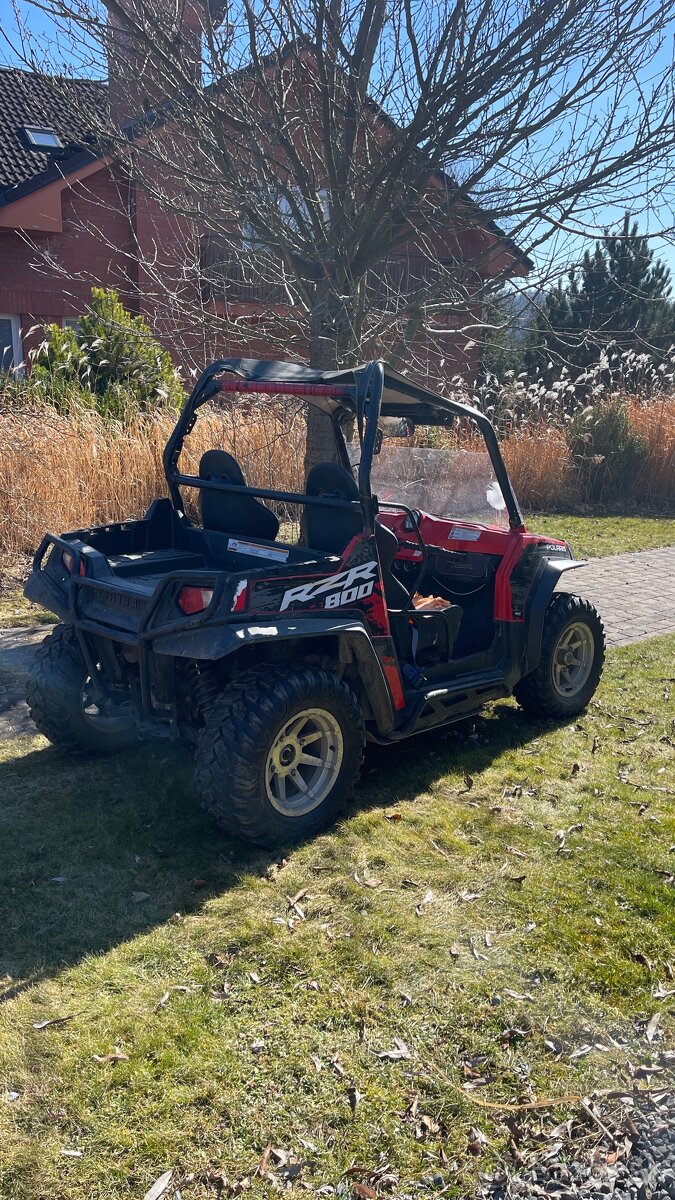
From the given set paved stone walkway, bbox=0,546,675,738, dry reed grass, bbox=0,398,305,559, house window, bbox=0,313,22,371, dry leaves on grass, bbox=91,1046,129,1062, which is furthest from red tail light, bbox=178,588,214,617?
house window, bbox=0,313,22,371

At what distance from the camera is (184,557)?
15.7ft

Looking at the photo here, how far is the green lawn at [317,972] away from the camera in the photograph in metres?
2.55

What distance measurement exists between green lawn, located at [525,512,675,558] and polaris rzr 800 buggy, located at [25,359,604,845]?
19.7 feet

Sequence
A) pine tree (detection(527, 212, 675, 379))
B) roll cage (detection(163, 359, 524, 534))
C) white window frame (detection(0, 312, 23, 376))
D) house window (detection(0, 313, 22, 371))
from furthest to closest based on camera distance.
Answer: house window (detection(0, 313, 22, 371)), white window frame (detection(0, 312, 23, 376)), pine tree (detection(527, 212, 675, 379)), roll cage (detection(163, 359, 524, 534))

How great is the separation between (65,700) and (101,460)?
4.63 meters

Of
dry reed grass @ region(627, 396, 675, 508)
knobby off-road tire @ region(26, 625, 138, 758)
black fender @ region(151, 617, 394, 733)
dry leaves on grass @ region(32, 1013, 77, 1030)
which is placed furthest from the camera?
dry reed grass @ region(627, 396, 675, 508)

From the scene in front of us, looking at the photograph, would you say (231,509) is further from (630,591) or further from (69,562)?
(630,591)

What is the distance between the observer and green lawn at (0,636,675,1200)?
2555 mm

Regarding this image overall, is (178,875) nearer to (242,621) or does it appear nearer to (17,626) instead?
(242,621)

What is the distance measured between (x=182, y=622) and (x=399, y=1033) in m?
1.61

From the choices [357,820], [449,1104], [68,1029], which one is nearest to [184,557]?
[357,820]

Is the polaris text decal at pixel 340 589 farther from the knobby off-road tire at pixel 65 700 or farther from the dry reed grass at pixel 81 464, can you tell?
the dry reed grass at pixel 81 464

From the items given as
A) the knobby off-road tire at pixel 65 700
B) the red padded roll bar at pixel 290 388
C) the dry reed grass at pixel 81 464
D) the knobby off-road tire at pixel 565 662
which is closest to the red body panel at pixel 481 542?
the knobby off-road tire at pixel 565 662

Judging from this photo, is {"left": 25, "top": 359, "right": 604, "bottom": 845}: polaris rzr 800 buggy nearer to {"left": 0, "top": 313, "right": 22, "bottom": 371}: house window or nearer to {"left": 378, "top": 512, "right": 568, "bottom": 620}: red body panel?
{"left": 378, "top": 512, "right": 568, "bottom": 620}: red body panel
